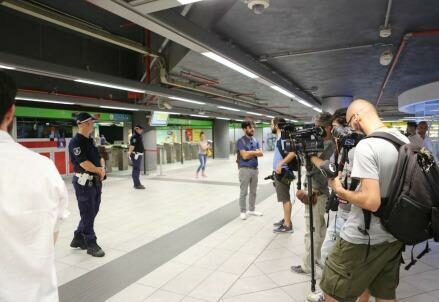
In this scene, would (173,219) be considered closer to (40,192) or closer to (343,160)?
(343,160)

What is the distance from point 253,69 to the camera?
16.9 feet

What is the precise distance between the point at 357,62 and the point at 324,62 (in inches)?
25.8

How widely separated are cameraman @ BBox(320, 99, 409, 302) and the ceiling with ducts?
5.84 feet

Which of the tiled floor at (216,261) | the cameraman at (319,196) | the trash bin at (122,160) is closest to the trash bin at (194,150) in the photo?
the trash bin at (122,160)

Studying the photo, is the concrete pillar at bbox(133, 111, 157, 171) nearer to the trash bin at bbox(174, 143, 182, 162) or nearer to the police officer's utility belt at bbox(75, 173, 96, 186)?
the trash bin at bbox(174, 143, 182, 162)

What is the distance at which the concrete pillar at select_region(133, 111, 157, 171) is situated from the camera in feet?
39.4

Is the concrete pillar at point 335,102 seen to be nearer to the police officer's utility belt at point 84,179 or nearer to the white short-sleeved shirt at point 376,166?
the police officer's utility belt at point 84,179

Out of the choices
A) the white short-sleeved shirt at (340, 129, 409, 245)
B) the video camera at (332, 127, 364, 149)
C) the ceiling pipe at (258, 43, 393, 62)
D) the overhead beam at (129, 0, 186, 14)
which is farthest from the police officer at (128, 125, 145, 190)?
the white short-sleeved shirt at (340, 129, 409, 245)

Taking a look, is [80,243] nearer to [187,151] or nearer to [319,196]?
[319,196]

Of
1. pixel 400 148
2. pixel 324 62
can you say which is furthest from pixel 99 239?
pixel 324 62

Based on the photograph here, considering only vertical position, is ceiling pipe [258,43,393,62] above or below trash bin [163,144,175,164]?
above

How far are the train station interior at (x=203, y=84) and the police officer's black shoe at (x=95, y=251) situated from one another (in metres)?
0.07

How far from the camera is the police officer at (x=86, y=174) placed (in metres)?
3.66

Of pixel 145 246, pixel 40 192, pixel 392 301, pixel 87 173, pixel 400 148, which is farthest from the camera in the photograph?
pixel 145 246
